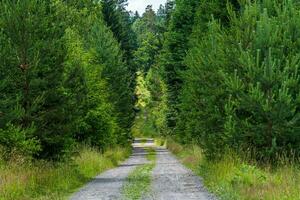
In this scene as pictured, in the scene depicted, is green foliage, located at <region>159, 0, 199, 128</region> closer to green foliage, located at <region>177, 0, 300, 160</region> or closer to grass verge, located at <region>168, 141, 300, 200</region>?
green foliage, located at <region>177, 0, 300, 160</region>

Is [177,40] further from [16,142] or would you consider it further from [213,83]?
Answer: [16,142]

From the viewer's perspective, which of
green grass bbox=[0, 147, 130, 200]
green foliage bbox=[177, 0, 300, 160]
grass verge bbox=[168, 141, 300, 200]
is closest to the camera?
grass verge bbox=[168, 141, 300, 200]

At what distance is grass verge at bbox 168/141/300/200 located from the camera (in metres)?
13.1

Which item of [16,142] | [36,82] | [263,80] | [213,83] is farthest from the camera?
[213,83]

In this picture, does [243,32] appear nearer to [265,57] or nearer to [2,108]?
[265,57]

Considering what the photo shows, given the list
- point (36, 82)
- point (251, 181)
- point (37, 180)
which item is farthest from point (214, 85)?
point (37, 180)

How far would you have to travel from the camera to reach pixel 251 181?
50.1ft

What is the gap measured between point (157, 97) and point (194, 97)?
263 ft

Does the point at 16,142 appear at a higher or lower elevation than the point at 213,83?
lower

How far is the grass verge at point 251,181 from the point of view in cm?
1313

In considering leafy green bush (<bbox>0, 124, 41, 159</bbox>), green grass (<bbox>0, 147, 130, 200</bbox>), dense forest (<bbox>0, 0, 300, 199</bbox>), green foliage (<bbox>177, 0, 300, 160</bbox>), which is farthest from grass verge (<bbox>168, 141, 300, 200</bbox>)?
leafy green bush (<bbox>0, 124, 41, 159</bbox>)

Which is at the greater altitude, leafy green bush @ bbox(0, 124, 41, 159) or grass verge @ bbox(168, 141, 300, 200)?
leafy green bush @ bbox(0, 124, 41, 159)

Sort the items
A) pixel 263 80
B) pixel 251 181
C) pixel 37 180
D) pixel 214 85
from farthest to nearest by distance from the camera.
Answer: pixel 214 85, pixel 37 180, pixel 263 80, pixel 251 181

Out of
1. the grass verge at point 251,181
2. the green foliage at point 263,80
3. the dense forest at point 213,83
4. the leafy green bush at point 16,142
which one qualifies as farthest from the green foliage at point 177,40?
the leafy green bush at point 16,142
